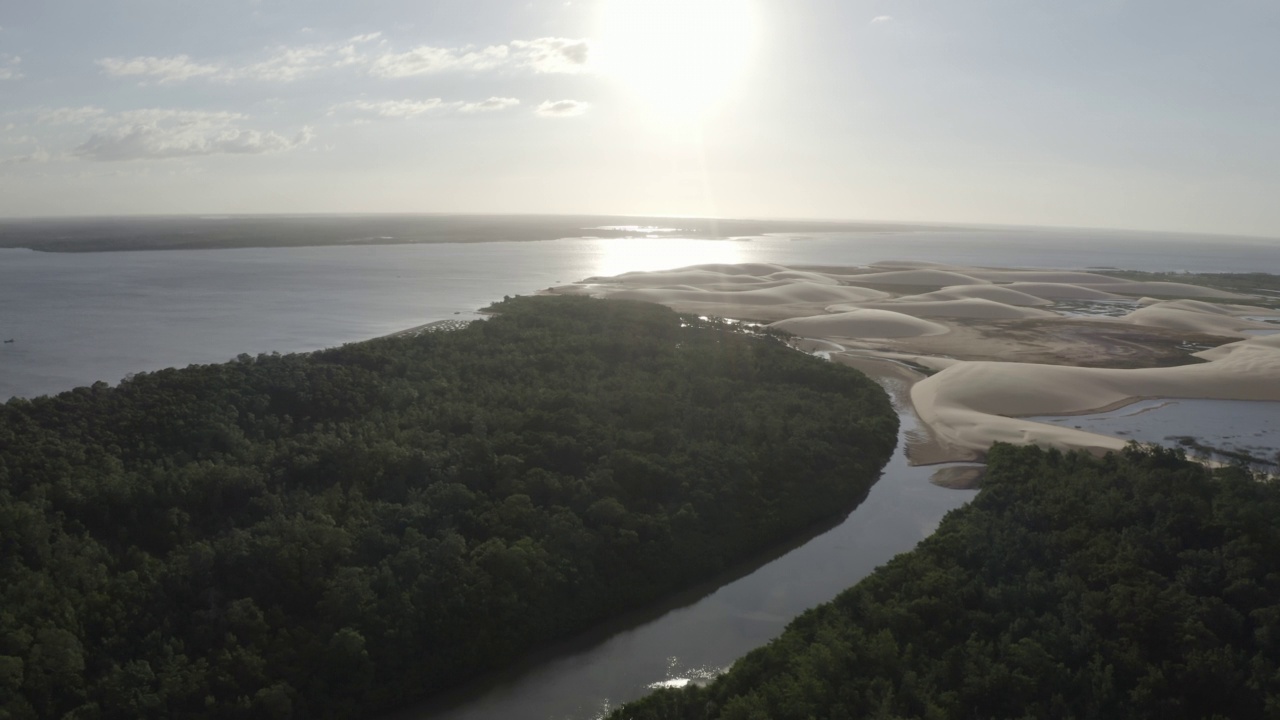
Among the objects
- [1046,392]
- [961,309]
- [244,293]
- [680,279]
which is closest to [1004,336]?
[961,309]

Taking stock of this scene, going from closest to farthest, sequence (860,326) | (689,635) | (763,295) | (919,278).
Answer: (689,635), (860,326), (763,295), (919,278)

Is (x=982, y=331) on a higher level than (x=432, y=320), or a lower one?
lower

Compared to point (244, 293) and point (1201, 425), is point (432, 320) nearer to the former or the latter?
point (244, 293)

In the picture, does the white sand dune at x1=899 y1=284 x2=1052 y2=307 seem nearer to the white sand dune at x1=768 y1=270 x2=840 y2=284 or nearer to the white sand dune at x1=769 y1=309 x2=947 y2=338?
the white sand dune at x1=768 y1=270 x2=840 y2=284

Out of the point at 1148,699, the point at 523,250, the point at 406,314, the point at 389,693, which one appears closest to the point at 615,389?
the point at 389,693

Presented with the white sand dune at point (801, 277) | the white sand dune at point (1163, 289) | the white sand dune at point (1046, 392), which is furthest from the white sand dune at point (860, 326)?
the white sand dune at point (1163, 289)

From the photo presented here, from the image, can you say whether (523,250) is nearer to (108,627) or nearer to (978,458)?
(978,458)

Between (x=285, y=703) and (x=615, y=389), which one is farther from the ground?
(x=615, y=389)
